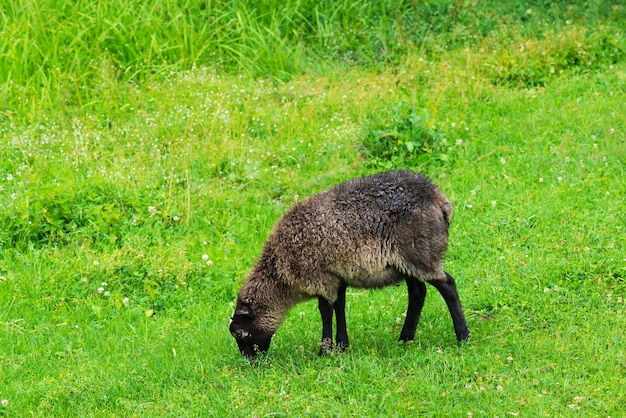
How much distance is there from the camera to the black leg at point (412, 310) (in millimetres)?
7266

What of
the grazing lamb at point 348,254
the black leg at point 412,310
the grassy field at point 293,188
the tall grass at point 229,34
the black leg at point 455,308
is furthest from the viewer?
the tall grass at point 229,34

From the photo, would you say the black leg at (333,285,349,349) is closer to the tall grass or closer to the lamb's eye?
the lamb's eye

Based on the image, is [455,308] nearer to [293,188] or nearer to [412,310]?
[412,310]

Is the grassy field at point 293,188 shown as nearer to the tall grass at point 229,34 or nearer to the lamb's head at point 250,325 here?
the tall grass at point 229,34

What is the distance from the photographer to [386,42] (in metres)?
12.9

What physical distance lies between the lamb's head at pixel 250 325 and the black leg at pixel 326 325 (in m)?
0.41

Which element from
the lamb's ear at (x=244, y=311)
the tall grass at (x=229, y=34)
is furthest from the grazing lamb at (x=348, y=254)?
the tall grass at (x=229, y=34)

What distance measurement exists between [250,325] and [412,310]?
4.26 ft

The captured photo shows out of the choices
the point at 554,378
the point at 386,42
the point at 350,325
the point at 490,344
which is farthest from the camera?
the point at 386,42

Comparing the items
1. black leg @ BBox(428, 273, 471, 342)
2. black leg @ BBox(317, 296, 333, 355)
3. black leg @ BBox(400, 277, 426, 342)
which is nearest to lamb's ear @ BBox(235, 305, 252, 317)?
black leg @ BBox(317, 296, 333, 355)

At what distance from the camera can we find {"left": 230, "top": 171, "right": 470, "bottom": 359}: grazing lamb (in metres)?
6.86

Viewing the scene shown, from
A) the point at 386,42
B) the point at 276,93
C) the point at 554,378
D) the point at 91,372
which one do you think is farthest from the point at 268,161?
the point at 554,378

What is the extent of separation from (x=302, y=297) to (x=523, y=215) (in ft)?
9.31

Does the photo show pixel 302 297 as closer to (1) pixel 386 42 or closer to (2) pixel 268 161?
(2) pixel 268 161
